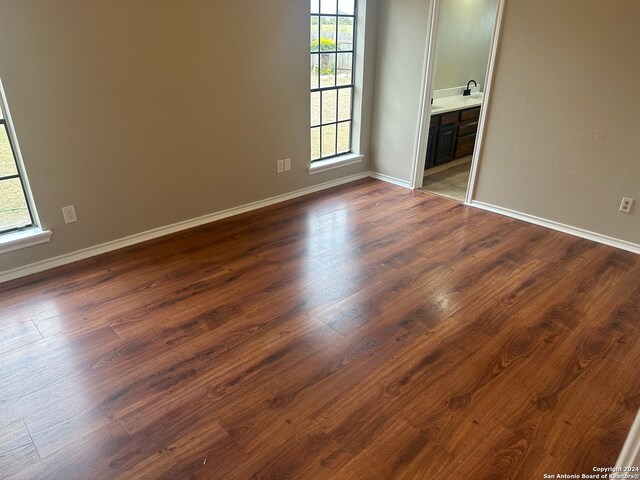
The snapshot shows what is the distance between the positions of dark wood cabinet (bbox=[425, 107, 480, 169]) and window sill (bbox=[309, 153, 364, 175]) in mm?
871

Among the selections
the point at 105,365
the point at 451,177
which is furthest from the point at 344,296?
the point at 451,177

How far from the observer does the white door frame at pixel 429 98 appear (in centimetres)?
367

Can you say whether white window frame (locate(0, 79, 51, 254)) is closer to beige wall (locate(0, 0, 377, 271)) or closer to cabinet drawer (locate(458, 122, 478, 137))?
beige wall (locate(0, 0, 377, 271))

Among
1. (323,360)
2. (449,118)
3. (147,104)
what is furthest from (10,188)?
(449,118)

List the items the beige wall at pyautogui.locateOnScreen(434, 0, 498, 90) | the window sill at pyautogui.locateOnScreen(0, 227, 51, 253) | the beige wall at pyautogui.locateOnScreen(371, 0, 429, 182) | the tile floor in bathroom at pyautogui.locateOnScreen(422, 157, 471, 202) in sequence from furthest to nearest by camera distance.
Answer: the beige wall at pyautogui.locateOnScreen(434, 0, 498, 90), the tile floor in bathroom at pyautogui.locateOnScreen(422, 157, 471, 202), the beige wall at pyautogui.locateOnScreen(371, 0, 429, 182), the window sill at pyautogui.locateOnScreen(0, 227, 51, 253)

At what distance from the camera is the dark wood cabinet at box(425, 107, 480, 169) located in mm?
4973

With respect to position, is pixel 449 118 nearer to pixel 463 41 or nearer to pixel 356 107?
pixel 356 107

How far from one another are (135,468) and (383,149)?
155 inches

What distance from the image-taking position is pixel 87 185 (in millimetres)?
3086

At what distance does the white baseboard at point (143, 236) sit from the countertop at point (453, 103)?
1470mm

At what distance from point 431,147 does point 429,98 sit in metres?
0.79

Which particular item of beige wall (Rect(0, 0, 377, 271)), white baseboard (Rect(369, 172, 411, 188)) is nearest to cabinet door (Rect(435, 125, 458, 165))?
white baseboard (Rect(369, 172, 411, 188))

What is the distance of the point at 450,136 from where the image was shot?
5234mm

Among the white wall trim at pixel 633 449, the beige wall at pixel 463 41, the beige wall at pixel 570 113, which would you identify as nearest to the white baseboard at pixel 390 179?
the beige wall at pixel 570 113
